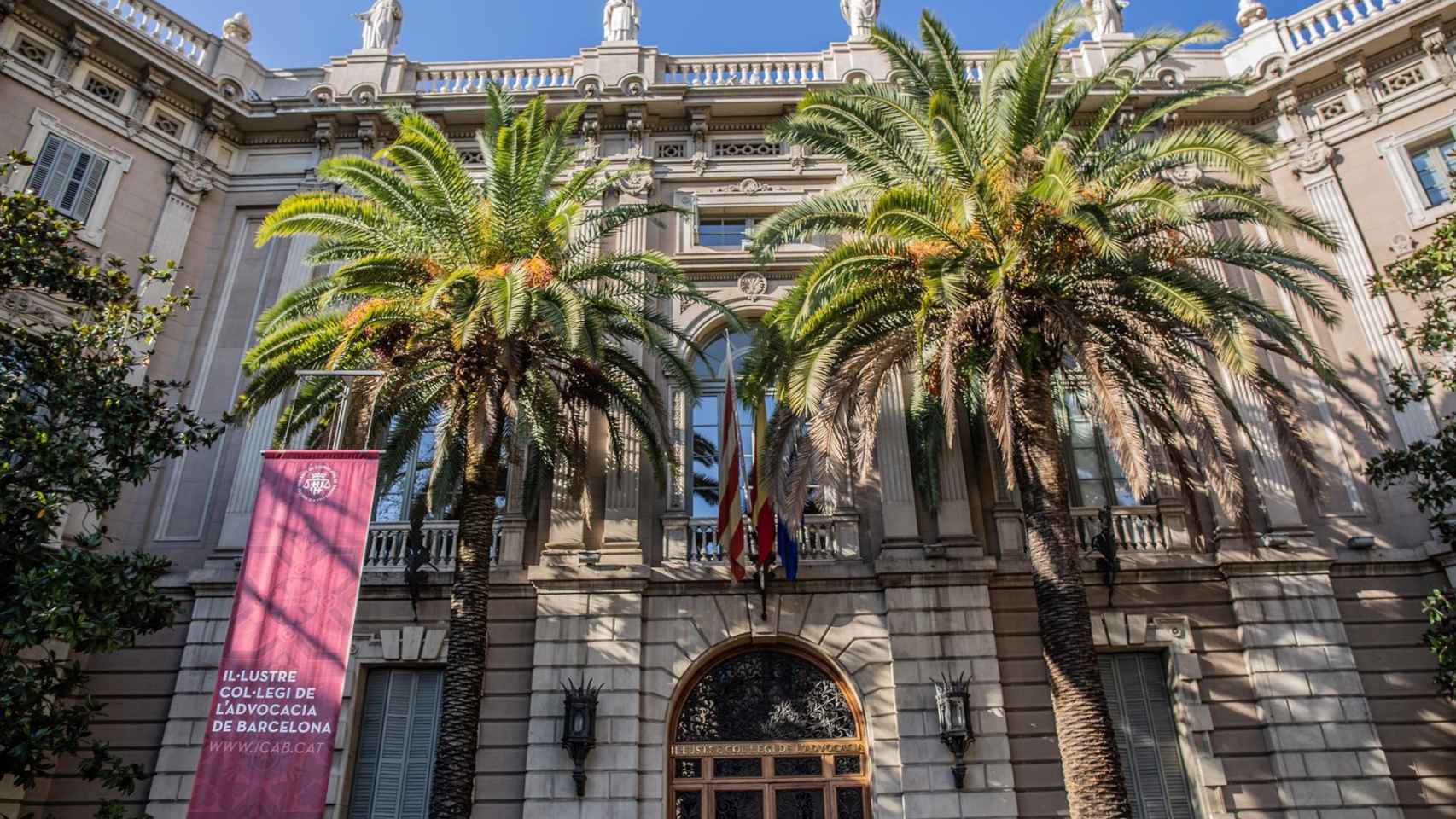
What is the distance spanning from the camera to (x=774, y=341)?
47.8 ft

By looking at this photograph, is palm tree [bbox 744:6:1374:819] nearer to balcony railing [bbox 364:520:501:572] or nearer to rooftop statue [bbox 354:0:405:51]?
balcony railing [bbox 364:520:501:572]

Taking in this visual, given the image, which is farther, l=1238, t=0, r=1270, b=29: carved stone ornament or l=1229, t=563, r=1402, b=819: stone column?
l=1238, t=0, r=1270, b=29: carved stone ornament

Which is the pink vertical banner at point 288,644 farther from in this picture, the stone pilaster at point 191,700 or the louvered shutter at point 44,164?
the louvered shutter at point 44,164

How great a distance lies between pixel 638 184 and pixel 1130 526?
451 inches

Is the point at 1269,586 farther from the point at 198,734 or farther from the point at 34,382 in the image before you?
the point at 34,382

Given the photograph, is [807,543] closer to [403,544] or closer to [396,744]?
[403,544]

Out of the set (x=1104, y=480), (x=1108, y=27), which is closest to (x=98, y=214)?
(x=1104, y=480)

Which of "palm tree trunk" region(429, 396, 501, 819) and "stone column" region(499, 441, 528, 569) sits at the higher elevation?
"stone column" region(499, 441, 528, 569)

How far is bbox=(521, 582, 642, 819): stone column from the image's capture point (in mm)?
14328

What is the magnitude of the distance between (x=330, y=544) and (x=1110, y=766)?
9.75 meters

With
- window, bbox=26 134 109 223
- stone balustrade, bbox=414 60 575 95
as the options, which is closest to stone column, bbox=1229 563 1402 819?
stone balustrade, bbox=414 60 575 95

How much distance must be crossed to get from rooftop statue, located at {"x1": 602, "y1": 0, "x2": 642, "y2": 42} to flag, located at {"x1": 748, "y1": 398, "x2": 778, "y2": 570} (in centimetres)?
1098

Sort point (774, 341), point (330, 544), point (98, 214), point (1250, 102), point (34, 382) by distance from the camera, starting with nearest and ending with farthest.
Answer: point (330, 544) → point (34, 382) → point (774, 341) → point (98, 214) → point (1250, 102)

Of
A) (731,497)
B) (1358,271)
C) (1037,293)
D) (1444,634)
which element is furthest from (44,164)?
(1444,634)
